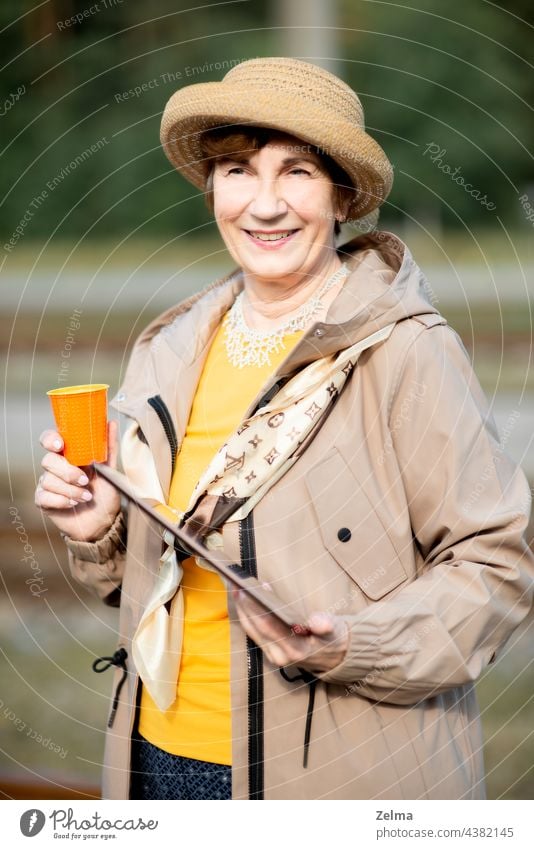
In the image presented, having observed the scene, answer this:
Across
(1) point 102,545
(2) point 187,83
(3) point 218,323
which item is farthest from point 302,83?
(2) point 187,83

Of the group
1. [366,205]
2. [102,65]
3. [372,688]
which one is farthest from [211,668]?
[102,65]

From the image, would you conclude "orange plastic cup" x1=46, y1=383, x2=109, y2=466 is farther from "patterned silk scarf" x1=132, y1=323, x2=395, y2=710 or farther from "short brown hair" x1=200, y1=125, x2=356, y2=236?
"short brown hair" x1=200, y1=125, x2=356, y2=236

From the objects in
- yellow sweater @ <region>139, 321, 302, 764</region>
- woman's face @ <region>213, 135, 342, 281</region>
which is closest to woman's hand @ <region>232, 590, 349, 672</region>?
yellow sweater @ <region>139, 321, 302, 764</region>

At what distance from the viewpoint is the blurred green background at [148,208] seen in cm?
498

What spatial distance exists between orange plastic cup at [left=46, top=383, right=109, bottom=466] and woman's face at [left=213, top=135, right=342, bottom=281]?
Answer: 441mm

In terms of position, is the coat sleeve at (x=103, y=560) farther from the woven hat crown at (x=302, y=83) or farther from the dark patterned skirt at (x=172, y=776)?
the woven hat crown at (x=302, y=83)

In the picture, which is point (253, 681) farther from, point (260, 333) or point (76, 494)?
point (260, 333)

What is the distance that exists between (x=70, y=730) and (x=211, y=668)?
2.34 m

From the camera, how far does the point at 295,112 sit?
2.10 meters

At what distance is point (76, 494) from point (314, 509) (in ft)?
1.79

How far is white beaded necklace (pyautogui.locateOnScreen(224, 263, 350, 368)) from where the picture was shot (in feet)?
7.48

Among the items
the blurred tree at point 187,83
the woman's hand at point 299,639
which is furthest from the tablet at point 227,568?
the blurred tree at point 187,83

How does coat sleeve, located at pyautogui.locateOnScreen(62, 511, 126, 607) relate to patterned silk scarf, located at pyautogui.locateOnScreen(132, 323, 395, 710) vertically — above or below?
below
